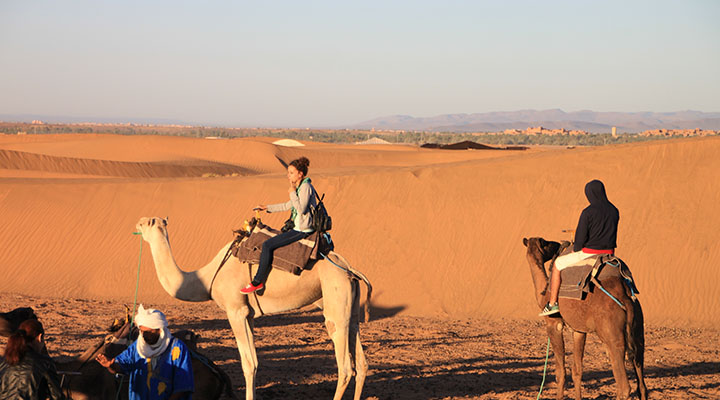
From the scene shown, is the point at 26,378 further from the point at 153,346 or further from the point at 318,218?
the point at 318,218

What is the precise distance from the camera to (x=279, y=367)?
1100cm

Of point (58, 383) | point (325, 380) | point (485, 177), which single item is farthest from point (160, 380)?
point (485, 177)

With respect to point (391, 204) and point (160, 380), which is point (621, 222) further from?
point (160, 380)

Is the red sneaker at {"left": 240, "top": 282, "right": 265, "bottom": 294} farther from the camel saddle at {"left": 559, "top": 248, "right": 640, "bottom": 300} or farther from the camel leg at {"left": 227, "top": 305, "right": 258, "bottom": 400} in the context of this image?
the camel saddle at {"left": 559, "top": 248, "right": 640, "bottom": 300}

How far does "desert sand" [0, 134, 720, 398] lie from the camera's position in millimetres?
17125

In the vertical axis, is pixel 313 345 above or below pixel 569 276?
below

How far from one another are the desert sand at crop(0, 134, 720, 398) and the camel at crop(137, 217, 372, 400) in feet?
17.4

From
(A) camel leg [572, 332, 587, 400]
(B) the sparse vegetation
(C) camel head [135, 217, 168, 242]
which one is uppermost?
(C) camel head [135, 217, 168, 242]

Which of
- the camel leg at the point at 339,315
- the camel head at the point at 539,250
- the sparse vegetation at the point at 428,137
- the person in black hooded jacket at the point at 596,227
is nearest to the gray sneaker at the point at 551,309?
the person in black hooded jacket at the point at 596,227

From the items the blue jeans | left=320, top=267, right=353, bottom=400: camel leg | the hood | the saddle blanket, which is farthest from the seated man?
the hood

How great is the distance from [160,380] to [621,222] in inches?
630

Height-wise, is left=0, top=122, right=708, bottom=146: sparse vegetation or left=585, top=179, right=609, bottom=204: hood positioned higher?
left=585, top=179, right=609, bottom=204: hood

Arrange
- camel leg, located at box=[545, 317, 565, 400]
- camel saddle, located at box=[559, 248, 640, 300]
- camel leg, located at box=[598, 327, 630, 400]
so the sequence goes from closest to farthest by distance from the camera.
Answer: camel leg, located at box=[598, 327, 630, 400], camel saddle, located at box=[559, 248, 640, 300], camel leg, located at box=[545, 317, 565, 400]

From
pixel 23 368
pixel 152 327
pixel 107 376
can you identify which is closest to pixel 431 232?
pixel 107 376
